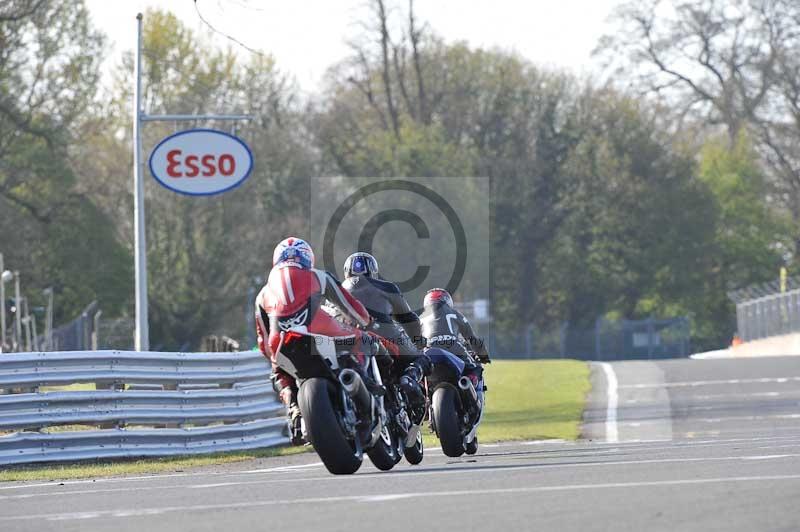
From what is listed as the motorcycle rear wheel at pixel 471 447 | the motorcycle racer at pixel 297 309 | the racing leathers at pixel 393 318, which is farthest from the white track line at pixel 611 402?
the motorcycle racer at pixel 297 309

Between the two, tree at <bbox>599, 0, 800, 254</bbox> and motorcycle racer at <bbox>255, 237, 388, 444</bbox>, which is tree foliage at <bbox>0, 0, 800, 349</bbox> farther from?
motorcycle racer at <bbox>255, 237, 388, 444</bbox>

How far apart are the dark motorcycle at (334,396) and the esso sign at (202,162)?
1195cm

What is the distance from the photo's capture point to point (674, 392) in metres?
28.3

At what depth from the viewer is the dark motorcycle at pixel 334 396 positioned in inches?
451

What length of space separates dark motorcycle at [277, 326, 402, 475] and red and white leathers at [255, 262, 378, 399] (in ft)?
0.27

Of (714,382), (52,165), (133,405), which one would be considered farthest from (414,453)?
(52,165)

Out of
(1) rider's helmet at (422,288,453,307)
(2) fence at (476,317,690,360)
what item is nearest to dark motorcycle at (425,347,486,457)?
(1) rider's helmet at (422,288,453,307)

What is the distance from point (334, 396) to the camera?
11.7 meters

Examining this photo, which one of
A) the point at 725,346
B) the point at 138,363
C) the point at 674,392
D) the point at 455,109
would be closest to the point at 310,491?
the point at 138,363

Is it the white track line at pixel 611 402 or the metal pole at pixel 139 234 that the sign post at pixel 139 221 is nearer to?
the metal pole at pixel 139 234

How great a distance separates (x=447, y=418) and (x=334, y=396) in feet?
10.1

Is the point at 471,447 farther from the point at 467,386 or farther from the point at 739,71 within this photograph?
the point at 739,71

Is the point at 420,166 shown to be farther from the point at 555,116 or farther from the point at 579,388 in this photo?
the point at 579,388

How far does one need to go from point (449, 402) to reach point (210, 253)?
133 feet
